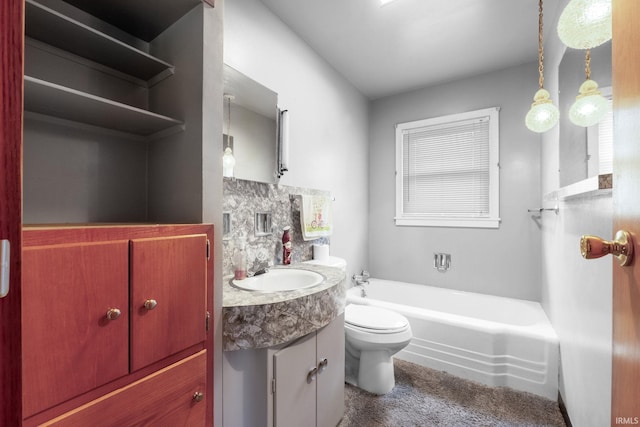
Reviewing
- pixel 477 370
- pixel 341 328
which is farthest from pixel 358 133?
pixel 477 370

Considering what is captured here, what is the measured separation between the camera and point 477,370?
1.97 metres

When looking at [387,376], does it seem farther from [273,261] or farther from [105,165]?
[105,165]

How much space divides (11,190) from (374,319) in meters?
1.91

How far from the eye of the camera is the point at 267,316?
1021 millimetres

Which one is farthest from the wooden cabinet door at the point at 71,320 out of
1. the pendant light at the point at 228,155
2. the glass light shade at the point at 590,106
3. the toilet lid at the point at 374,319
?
the glass light shade at the point at 590,106

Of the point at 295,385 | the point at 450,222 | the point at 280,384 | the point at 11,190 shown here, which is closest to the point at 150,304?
the point at 11,190

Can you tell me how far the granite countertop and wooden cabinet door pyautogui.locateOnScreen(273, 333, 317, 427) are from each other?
12 cm

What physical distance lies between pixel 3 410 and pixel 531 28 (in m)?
3.15

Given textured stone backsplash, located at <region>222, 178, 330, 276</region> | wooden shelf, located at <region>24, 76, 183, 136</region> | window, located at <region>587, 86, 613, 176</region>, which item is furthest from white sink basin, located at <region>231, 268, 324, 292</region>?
window, located at <region>587, 86, 613, 176</region>

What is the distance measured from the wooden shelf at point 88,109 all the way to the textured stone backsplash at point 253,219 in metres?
0.51

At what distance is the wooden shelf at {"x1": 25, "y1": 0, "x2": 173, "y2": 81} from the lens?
2.61 feet

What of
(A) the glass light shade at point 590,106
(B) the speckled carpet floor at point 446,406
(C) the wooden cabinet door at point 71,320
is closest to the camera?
(C) the wooden cabinet door at point 71,320

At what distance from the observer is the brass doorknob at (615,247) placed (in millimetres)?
495

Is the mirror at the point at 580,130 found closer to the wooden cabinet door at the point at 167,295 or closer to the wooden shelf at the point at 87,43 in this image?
the wooden cabinet door at the point at 167,295
